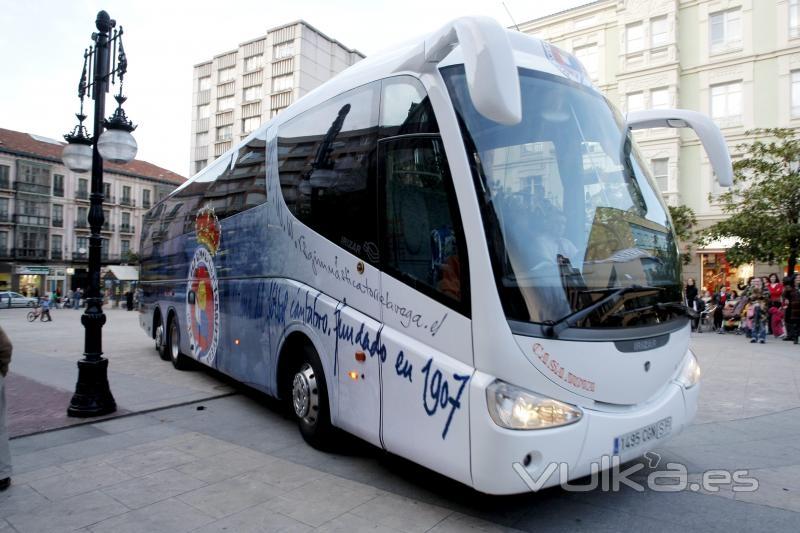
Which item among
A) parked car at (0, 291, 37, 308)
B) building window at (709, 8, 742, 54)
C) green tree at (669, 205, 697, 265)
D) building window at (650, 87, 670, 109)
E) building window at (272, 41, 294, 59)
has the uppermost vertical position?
building window at (272, 41, 294, 59)

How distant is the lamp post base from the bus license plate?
18.1ft

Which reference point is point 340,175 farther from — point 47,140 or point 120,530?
point 47,140

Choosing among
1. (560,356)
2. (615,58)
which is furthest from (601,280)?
(615,58)

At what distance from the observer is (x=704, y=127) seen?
4891 mm

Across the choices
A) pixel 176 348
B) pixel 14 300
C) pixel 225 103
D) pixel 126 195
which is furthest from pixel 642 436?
pixel 126 195

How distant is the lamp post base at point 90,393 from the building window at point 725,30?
30250mm

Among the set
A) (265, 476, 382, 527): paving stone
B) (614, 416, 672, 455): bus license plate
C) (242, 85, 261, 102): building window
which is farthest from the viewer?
(242, 85, 261, 102): building window

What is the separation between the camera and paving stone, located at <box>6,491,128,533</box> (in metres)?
3.52

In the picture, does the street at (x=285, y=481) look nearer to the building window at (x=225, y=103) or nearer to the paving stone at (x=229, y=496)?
the paving stone at (x=229, y=496)

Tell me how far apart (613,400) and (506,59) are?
2165 mm

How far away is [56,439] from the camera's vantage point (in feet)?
17.6

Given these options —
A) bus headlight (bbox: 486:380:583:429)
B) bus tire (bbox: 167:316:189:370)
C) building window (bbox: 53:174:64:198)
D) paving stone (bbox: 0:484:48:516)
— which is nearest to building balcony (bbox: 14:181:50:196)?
building window (bbox: 53:174:64:198)

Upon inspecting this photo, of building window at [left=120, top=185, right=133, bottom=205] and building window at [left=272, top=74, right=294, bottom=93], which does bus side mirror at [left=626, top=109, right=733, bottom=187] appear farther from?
building window at [left=120, top=185, right=133, bottom=205]

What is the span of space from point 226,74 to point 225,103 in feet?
11.2
